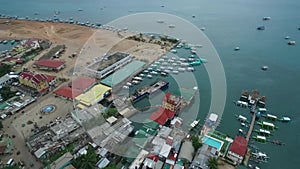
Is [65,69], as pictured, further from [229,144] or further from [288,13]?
[288,13]

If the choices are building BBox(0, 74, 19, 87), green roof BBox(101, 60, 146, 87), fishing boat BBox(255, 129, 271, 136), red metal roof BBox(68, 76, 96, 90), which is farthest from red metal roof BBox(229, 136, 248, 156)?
building BBox(0, 74, 19, 87)

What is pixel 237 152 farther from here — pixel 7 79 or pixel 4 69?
pixel 4 69

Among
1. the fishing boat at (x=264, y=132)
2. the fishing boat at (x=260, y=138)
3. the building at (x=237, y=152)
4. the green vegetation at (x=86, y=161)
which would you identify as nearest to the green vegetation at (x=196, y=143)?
the building at (x=237, y=152)

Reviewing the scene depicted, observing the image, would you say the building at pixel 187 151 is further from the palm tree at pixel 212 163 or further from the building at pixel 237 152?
the building at pixel 237 152

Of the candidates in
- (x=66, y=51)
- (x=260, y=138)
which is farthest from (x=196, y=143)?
(x=66, y=51)

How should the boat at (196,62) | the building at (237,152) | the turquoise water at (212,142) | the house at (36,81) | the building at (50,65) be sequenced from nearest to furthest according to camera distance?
1. the building at (237,152)
2. the turquoise water at (212,142)
3. the house at (36,81)
4. the building at (50,65)
5. the boat at (196,62)

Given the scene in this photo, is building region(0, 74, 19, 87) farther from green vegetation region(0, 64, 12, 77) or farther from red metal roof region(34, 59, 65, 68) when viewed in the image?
red metal roof region(34, 59, 65, 68)

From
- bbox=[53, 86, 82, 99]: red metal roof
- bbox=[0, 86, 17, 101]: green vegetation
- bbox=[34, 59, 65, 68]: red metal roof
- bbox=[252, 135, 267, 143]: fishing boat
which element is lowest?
bbox=[0, 86, 17, 101]: green vegetation
